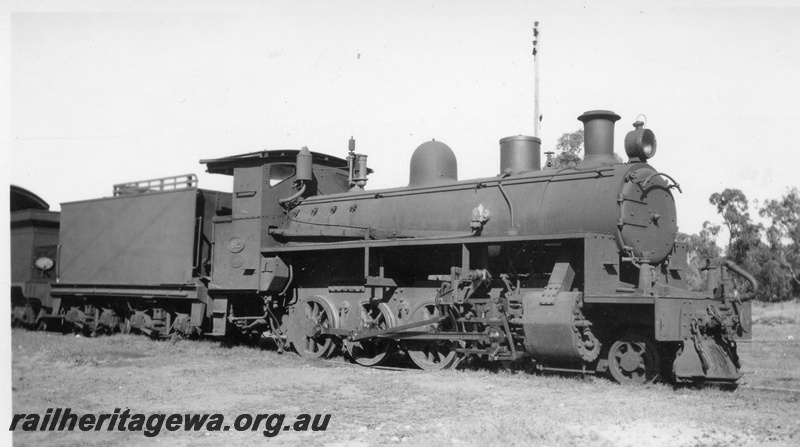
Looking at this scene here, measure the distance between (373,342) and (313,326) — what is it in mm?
1102

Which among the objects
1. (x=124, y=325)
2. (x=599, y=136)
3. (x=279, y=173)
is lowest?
(x=124, y=325)

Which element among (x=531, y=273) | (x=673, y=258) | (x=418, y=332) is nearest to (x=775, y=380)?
(x=673, y=258)

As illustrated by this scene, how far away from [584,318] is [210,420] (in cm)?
456

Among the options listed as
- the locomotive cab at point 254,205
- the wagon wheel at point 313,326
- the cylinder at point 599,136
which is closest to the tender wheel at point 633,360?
the cylinder at point 599,136

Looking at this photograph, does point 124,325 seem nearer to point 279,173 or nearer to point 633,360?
point 279,173

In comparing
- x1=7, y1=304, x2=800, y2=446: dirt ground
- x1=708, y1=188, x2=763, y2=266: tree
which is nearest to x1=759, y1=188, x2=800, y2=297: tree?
x1=708, y1=188, x2=763, y2=266: tree

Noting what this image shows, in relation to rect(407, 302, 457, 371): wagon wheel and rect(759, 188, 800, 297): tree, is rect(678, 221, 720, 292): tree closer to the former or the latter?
rect(759, 188, 800, 297): tree

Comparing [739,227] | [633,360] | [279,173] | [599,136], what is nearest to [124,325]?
[279,173]

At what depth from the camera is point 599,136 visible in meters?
9.87

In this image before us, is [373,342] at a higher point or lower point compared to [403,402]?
higher

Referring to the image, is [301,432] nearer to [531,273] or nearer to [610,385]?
[610,385]

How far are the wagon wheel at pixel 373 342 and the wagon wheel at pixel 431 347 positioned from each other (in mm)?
449

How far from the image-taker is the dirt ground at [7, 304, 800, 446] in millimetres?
5824

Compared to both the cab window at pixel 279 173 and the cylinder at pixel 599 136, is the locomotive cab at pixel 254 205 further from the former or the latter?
the cylinder at pixel 599 136
